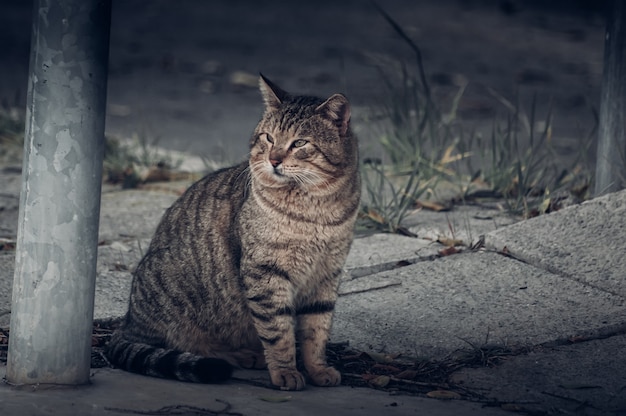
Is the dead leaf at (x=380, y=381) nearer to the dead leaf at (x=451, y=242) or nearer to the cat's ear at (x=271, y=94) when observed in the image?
the cat's ear at (x=271, y=94)

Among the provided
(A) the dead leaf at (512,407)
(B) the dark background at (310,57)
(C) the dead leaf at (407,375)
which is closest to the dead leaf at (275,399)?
(C) the dead leaf at (407,375)

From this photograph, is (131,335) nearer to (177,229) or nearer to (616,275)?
(177,229)

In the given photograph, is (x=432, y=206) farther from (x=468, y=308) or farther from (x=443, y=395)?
(x=443, y=395)

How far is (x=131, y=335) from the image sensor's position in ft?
12.9

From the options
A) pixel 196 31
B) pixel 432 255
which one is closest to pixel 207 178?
pixel 432 255

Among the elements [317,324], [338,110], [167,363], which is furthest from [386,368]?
[338,110]

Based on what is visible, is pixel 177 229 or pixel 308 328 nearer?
pixel 308 328

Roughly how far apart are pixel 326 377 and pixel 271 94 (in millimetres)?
1157

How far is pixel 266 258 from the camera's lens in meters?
3.75

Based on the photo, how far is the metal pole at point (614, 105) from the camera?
16.8ft

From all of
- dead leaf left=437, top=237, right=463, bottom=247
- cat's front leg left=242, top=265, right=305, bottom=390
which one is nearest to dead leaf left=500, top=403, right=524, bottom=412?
cat's front leg left=242, top=265, right=305, bottom=390

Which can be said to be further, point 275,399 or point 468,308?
point 468,308

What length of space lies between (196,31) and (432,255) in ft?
24.9

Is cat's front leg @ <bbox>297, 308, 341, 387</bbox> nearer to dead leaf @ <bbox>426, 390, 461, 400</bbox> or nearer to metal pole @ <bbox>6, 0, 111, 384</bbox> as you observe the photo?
dead leaf @ <bbox>426, 390, 461, 400</bbox>
